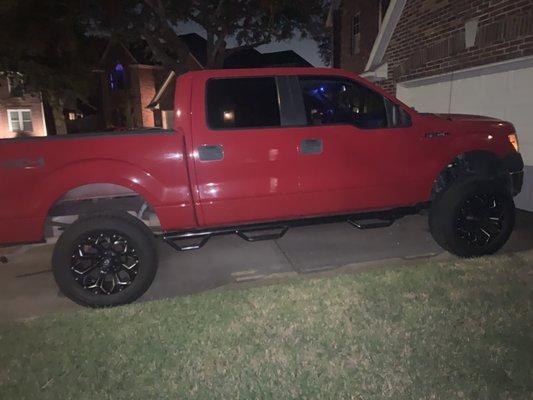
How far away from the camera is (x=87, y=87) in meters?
23.2

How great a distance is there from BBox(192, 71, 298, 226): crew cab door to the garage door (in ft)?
15.6

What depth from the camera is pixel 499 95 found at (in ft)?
24.1

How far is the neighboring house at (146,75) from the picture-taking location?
29.7 meters

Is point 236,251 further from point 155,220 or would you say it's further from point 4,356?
point 4,356

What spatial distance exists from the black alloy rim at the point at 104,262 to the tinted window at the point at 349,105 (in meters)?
2.37

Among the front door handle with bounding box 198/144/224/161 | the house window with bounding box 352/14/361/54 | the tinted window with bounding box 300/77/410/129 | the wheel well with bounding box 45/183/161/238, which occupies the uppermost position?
the house window with bounding box 352/14/361/54

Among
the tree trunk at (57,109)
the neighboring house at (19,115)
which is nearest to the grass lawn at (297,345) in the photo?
the tree trunk at (57,109)

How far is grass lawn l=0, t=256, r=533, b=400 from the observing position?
279 cm

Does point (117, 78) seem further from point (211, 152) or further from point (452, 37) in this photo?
point (211, 152)

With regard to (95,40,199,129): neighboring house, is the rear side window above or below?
below

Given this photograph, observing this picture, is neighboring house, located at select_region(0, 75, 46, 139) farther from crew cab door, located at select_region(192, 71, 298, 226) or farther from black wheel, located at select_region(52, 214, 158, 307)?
crew cab door, located at select_region(192, 71, 298, 226)

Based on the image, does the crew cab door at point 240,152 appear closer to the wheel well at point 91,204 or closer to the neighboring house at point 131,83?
the wheel well at point 91,204

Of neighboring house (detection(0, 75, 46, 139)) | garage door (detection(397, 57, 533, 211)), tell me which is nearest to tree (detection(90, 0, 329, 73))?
neighboring house (detection(0, 75, 46, 139))

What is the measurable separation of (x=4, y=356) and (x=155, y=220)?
6.19ft
